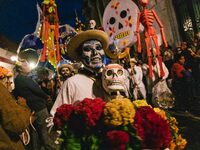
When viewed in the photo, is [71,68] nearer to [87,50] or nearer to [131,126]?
[87,50]

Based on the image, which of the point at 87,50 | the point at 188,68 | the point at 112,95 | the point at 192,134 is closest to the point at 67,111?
the point at 112,95

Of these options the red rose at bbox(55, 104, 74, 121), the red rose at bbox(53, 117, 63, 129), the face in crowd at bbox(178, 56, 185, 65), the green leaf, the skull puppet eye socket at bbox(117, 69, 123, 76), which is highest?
the face in crowd at bbox(178, 56, 185, 65)

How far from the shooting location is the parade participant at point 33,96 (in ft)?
20.4

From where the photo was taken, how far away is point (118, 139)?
7.60 ft

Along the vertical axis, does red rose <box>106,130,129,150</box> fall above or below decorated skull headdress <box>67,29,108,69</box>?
below

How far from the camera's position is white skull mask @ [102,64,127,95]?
3369mm

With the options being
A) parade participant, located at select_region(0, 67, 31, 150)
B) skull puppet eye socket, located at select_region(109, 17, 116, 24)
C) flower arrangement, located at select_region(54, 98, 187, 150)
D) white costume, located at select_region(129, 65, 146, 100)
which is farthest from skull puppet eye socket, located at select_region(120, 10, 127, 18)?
A: flower arrangement, located at select_region(54, 98, 187, 150)

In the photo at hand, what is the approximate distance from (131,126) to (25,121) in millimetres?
Result: 1381

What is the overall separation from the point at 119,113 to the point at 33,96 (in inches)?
166

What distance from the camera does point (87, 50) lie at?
372 centimetres

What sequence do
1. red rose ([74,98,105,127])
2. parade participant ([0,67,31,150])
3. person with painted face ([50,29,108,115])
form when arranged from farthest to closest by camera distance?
person with painted face ([50,29,108,115]) < parade participant ([0,67,31,150]) < red rose ([74,98,105,127])

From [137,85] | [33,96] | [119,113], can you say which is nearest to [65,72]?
[137,85]

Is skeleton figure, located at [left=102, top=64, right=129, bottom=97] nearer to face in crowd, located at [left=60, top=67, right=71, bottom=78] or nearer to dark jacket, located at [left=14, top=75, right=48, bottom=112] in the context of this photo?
dark jacket, located at [left=14, top=75, right=48, bottom=112]

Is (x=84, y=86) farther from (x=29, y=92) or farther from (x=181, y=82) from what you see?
(x=181, y=82)
